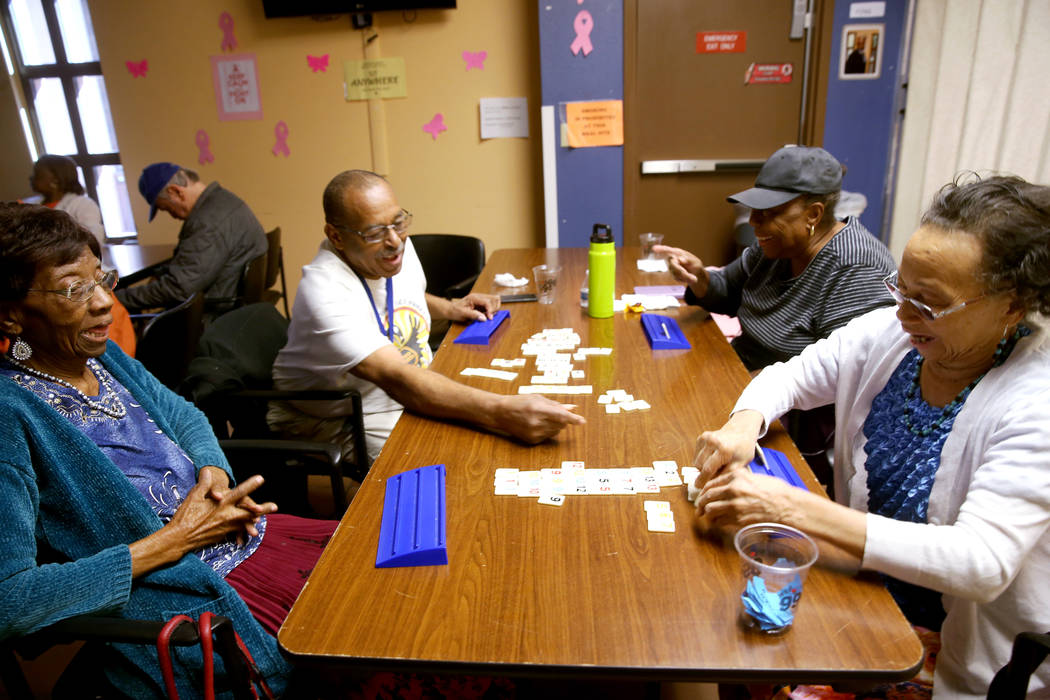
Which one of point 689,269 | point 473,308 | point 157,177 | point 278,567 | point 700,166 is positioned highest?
point 157,177

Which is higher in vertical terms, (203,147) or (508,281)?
(203,147)

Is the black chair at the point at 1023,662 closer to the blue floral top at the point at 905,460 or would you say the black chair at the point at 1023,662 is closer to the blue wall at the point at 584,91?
the blue floral top at the point at 905,460

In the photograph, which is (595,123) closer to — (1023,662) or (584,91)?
(584,91)

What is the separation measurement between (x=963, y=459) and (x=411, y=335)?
1.53m

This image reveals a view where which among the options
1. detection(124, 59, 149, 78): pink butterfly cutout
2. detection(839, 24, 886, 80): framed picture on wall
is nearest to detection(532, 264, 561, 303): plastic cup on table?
detection(839, 24, 886, 80): framed picture on wall

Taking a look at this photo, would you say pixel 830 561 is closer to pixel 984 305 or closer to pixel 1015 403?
pixel 1015 403

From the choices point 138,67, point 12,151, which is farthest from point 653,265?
point 12,151

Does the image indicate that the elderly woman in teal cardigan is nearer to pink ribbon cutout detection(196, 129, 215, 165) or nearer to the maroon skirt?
the maroon skirt

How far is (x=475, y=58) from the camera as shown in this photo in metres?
4.16

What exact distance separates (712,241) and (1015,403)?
334cm

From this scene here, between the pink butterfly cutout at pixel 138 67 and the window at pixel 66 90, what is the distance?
40 centimetres

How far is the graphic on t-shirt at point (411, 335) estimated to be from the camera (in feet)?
6.79

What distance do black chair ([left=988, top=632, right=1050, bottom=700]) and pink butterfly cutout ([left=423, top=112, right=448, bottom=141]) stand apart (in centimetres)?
409

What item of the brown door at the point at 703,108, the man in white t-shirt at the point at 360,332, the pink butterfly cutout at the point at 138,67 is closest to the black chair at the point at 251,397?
the man in white t-shirt at the point at 360,332
